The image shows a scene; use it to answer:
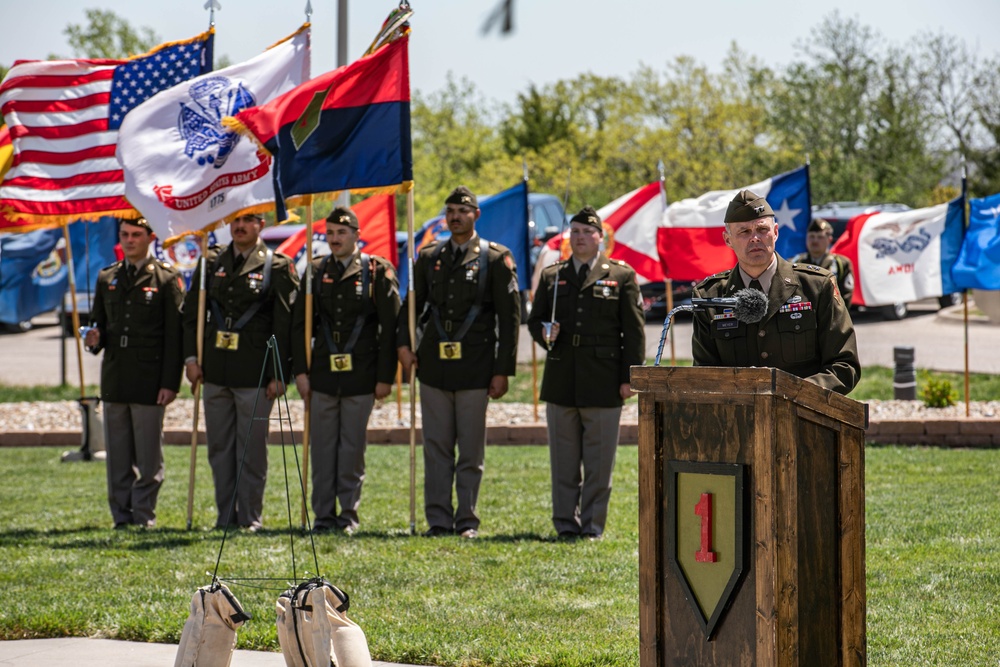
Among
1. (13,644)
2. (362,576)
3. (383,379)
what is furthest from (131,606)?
(383,379)

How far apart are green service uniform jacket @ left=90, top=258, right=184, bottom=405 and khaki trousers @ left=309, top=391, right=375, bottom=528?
1.25m

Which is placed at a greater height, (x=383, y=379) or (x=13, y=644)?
(x=383, y=379)

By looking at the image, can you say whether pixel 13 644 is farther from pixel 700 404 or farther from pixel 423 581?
pixel 700 404

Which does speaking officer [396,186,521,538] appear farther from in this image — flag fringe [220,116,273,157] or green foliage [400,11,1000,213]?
green foliage [400,11,1000,213]

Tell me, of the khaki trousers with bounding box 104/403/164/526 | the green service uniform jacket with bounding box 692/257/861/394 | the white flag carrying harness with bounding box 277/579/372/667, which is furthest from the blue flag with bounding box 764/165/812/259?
the white flag carrying harness with bounding box 277/579/372/667

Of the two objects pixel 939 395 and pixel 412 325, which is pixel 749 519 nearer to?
pixel 412 325

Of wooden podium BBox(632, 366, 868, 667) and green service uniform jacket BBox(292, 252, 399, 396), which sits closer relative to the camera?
wooden podium BBox(632, 366, 868, 667)

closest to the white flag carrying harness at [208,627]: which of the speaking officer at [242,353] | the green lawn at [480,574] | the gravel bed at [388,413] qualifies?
the green lawn at [480,574]

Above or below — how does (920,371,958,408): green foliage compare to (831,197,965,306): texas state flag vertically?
below

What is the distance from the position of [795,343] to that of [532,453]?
8.20 metres

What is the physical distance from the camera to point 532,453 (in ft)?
42.1

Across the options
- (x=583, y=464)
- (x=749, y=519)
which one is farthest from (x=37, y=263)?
(x=749, y=519)

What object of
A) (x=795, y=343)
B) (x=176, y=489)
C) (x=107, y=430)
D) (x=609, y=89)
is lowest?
(x=176, y=489)

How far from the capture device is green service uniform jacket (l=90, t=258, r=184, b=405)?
950 cm
